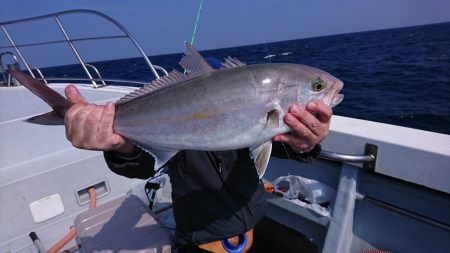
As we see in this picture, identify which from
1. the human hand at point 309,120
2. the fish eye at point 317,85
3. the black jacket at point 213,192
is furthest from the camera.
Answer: the black jacket at point 213,192

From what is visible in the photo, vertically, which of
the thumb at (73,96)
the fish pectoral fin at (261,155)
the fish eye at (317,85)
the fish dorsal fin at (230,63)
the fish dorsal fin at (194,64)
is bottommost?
the fish pectoral fin at (261,155)

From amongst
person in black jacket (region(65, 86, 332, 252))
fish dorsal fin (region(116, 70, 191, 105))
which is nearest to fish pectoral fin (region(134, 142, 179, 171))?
person in black jacket (region(65, 86, 332, 252))

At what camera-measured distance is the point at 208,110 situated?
188 cm

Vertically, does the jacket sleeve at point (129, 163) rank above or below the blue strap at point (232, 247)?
above

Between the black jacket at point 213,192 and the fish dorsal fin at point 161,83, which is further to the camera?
the black jacket at point 213,192

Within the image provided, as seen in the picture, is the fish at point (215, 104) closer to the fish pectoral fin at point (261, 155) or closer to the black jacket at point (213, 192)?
the fish pectoral fin at point (261, 155)

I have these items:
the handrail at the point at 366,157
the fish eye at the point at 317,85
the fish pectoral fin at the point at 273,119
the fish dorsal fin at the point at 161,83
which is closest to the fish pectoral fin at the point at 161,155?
the fish dorsal fin at the point at 161,83

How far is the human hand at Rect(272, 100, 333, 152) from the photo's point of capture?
1826 mm

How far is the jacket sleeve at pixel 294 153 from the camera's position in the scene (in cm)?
226

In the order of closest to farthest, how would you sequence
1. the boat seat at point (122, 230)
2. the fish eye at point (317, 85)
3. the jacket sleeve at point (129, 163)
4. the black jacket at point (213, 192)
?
the fish eye at point (317, 85) → the jacket sleeve at point (129, 163) → the black jacket at point (213, 192) → the boat seat at point (122, 230)

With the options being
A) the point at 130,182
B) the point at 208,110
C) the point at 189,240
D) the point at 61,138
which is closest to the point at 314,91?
the point at 208,110

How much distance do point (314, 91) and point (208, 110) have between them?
0.67 meters

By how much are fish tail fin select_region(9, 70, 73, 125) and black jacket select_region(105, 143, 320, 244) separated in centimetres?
61

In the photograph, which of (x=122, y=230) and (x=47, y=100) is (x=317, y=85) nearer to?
(x=47, y=100)
